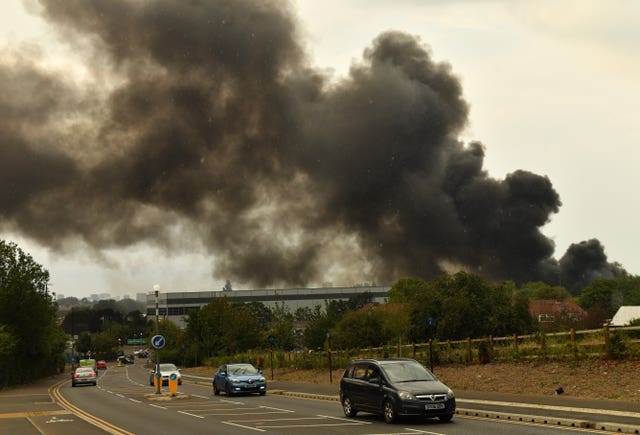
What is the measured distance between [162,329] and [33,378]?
5251 cm

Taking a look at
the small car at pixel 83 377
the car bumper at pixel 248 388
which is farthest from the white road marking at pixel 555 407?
the small car at pixel 83 377

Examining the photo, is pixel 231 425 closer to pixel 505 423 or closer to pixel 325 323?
pixel 505 423

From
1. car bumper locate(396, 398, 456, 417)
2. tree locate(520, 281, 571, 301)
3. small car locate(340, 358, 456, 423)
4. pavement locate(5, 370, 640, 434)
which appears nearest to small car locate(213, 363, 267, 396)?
pavement locate(5, 370, 640, 434)

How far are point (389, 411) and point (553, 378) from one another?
11.2 meters

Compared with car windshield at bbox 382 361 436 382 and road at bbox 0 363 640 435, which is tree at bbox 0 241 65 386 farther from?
car windshield at bbox 382 361 436 382

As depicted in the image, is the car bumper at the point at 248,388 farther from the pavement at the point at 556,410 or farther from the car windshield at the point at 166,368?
the car windshield at the point at 166,368

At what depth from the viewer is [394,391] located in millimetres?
21203

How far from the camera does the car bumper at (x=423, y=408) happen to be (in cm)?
2058

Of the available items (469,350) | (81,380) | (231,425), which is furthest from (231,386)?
(81,380)

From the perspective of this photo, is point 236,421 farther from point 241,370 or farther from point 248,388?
point 241,370

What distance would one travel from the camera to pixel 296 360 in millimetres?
59938

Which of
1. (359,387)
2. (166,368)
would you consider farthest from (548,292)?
(359,387)

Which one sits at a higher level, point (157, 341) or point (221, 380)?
point (157, 341)

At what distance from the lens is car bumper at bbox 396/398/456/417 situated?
20.6 meters
